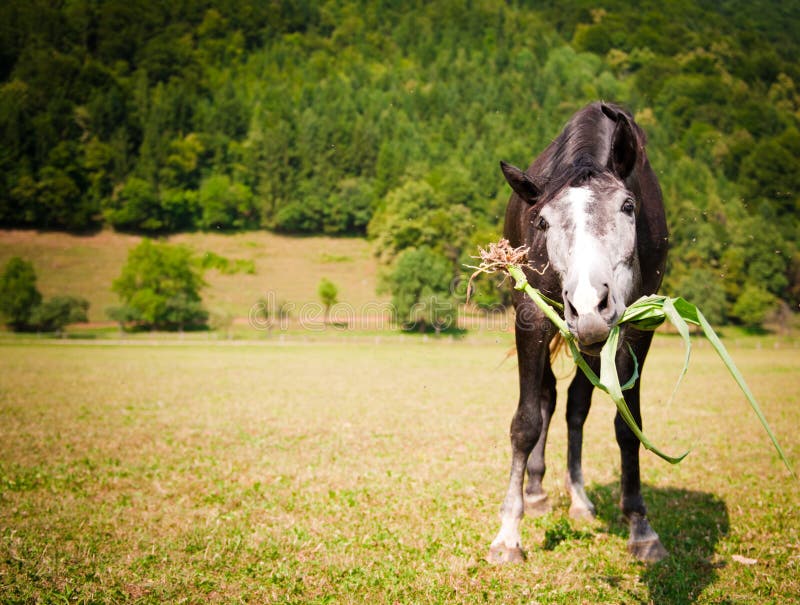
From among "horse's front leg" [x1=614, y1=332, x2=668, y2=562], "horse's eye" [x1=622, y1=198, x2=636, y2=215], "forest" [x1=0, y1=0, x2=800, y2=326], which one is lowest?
"horse's front leg" [x1=614, y1=332, x2=668, y2=562]

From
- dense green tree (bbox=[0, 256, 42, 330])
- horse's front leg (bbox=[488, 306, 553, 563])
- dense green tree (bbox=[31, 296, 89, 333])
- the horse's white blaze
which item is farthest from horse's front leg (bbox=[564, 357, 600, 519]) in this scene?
dense green tree (bbox=[0, 256, 42, 330])

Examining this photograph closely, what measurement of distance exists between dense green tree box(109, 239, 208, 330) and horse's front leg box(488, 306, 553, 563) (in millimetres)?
68412

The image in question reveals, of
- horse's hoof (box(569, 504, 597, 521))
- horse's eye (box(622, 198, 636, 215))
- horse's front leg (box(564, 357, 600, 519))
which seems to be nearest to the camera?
horse's eye (box(622, 198, 636, 215))

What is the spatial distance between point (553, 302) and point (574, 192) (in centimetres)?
77

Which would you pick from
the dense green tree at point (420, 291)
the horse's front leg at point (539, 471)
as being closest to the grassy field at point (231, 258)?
the dense green tree at point (420, 291)

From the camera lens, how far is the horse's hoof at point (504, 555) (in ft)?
15.5

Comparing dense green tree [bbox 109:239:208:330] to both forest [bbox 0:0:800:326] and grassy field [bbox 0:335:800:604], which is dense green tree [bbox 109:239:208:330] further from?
grassy field [bbox 0:335:800:604]

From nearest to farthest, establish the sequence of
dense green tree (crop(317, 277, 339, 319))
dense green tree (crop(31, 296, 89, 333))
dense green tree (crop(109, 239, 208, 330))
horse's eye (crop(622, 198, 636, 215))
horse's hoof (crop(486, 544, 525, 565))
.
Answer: horse's eye (crop(622, 198, 636, 215)) < horse's hoof (crop(486, 544, 525, 565)) < dense green tree (crop(31, 296, 89, 333)) < dense green tree (crop(109, 239, 208, 330)) < dense green tree (crop(317, 277, 339, 319))

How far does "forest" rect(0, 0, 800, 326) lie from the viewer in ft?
275

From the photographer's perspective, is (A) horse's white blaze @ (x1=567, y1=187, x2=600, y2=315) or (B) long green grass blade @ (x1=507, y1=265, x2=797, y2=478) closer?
(B) long green grass blade @ (x1=507, y1=265, x2=797, y2=478)

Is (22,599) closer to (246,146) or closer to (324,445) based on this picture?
(324,445)

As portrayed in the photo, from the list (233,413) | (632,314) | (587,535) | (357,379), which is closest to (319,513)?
(587,535)

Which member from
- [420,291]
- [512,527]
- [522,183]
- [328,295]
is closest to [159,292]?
[328,295]

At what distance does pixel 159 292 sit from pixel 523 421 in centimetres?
7260
